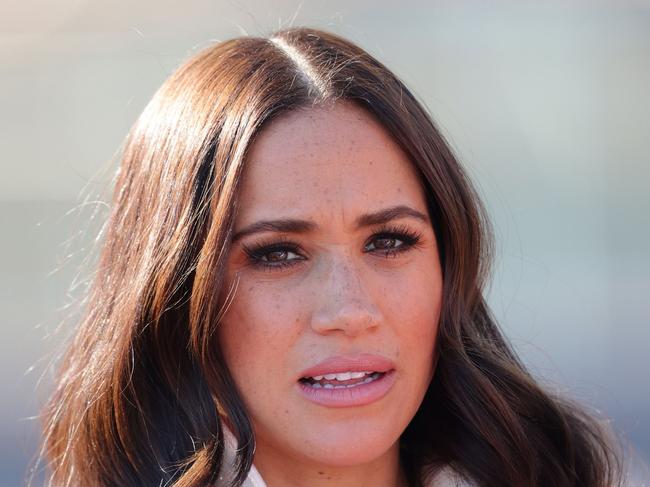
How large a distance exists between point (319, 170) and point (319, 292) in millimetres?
228

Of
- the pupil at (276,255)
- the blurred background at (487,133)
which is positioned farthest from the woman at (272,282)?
the blurred background at (487,133)

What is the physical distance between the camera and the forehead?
81.3 inches

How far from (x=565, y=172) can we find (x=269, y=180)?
2927 millimetres

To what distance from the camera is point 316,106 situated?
2158mm

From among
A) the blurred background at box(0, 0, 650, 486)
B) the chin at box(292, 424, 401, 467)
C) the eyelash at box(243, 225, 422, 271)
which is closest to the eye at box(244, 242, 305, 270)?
the eyelash at box(243, 225, 422, 271)

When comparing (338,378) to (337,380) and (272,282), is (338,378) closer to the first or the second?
(337,380)

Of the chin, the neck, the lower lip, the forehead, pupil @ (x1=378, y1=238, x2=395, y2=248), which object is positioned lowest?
the neck

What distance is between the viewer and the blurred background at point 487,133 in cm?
450

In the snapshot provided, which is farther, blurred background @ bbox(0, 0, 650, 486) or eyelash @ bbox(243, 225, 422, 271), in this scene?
blurred background @ bbox(0, 0, 650, 486)

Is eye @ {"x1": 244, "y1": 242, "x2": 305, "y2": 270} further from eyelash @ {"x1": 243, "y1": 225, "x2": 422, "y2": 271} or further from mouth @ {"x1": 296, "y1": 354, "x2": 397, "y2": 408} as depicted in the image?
mouth @ {"x1": 296, "y1": 354, "x2": 397, "y2": 408}

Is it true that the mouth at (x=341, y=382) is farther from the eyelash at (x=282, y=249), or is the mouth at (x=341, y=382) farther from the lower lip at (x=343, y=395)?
the eyelash at (x=282, y=249)

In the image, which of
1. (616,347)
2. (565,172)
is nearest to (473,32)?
(565,172)

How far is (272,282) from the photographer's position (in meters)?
2.09

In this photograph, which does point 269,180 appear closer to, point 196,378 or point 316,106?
point 316,106
